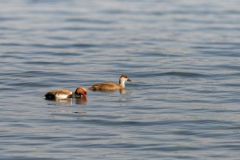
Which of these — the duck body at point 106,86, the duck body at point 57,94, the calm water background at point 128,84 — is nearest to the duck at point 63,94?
the duck body at point 57,94

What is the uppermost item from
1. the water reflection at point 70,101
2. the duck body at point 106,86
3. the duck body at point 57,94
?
the duck body at point 106,86

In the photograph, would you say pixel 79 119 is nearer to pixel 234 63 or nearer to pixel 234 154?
pixel 234 154

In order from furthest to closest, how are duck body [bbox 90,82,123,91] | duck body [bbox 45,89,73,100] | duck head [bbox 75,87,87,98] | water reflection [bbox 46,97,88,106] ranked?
1. duck body [bbox 90,82,123,91]
2. duck head [bbox 75,87,87,98]
3. duck body [bbox 45,89,73,100]
4. water reflection [bbox 46,97,88,106]

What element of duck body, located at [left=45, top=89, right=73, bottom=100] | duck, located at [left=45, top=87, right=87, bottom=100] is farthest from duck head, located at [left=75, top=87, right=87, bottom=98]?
duck body, located at [left=45, top=89, right=73, bottom=100]

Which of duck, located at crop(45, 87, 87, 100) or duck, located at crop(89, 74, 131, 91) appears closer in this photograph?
duck, located at crop(45, 87, 87, 100)

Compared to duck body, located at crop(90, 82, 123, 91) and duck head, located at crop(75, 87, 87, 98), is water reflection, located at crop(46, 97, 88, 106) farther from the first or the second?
duck body, located at crop(90, 82, 123, 91)

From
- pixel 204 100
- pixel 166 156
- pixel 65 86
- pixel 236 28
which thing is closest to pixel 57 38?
pixel 236 28

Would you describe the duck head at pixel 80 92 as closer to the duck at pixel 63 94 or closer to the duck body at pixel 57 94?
the duck at pixel 63 94

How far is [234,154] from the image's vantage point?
19.5m

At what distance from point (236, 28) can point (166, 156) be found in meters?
27.7

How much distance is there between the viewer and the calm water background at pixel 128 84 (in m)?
20.4

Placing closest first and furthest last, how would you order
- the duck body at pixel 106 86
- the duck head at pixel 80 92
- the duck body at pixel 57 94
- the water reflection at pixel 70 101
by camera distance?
1. the water reflection at pixel 70 101
2. the duck body at pixel 57 94
3. the duck head at pixel 80 92
4. the duck body at pixel 106 86

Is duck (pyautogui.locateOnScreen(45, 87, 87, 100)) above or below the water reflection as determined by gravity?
above

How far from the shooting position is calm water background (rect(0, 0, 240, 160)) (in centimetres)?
2039
